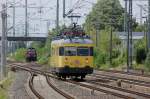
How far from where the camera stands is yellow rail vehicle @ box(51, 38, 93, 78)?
1464 inches

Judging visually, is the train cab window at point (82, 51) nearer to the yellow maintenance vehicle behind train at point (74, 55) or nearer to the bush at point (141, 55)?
the yellow maintenance vehicle behind train at point (74, 55)

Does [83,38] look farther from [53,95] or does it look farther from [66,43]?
[53,95]

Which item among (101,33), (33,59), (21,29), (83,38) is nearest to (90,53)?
(83,38)

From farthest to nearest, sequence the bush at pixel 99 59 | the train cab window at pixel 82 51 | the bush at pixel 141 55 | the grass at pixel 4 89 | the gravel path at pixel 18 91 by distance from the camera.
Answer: the bush at pixel 99 59
the bush at pixel 141 55
the train cab window at pixel 82 51
the gravel path at pixel 18 91
the grass at pixel 4 89

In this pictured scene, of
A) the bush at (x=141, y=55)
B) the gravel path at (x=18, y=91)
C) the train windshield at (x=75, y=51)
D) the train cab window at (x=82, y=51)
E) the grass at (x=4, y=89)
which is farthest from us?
the bush at (x=141, y=55)

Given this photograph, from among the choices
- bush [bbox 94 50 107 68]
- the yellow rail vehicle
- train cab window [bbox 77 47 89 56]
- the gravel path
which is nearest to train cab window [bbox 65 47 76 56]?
the yellow rail vehicle

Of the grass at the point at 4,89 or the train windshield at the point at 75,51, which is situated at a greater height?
the train windshield at the point at 75,51

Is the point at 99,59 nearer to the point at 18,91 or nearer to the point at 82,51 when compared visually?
the point at 82,51

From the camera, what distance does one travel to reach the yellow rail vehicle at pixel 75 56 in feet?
122

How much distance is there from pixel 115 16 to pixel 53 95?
98934mm

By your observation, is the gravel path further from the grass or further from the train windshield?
the train windshield

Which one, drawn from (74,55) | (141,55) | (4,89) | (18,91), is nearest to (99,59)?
(141,55)

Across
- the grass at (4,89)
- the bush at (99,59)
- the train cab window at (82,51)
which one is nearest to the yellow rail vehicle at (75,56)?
the train cab window at (82,51)

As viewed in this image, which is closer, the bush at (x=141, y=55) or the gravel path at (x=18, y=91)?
the gravel path at (x=18, y=91)
